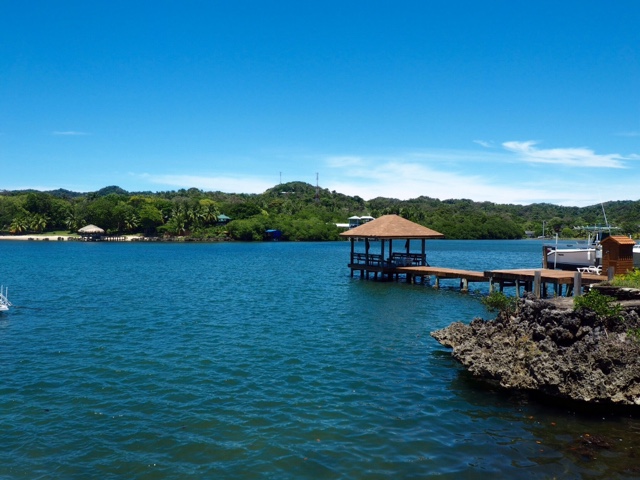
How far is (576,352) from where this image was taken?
13.6m

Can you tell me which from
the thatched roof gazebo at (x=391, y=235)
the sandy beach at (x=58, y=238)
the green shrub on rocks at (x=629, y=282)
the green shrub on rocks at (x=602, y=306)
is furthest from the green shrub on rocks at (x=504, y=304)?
the sandy beach at (x=58, y=238)

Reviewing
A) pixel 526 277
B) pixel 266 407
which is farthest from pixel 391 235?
pixel 266 407

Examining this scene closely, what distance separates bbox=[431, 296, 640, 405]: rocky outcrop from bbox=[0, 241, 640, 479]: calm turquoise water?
65 cm

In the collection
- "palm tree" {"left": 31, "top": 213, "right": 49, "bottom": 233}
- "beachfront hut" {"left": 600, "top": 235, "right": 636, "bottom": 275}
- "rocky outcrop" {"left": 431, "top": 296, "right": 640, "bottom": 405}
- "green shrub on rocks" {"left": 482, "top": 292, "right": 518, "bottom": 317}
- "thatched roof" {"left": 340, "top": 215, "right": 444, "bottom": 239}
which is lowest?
"rocky outcrop" {"left": 431, "top": 296, "right": 640, "bottom": 405}

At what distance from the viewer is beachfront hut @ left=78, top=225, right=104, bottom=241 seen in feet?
419

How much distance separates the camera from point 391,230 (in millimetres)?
39938

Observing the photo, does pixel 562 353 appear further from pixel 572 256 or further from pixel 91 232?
pixel 91 232

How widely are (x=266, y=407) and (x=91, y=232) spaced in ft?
417

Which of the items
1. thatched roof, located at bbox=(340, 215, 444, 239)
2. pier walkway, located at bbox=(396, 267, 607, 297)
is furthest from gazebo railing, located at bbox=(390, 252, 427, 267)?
thatched roof, located at bbox=(340, 215, 444, 239)

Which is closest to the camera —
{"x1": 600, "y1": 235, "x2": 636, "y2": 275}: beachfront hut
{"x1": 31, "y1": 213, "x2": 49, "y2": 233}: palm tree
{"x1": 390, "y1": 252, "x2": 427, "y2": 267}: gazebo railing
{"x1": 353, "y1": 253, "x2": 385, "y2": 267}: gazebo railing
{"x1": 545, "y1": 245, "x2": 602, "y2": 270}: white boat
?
{"x1": 600, "y1": 235, "x2": 636, "y2": 275}: beachfront hut

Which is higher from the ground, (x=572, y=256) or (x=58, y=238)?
(x=572, y=256)

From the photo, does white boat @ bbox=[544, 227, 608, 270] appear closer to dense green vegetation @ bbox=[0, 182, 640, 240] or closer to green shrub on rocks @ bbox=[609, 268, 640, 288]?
green shrub on rocks @ bbox=[609, 268, 640, 288]

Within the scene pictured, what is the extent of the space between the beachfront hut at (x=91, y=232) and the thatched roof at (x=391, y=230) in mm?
103243

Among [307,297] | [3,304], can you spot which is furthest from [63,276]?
[307,297]
